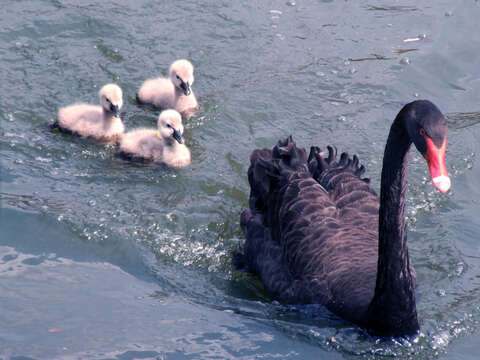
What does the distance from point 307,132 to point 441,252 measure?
176cm

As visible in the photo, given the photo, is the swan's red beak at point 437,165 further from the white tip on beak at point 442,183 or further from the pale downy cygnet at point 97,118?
the pale downy cygnet at point 97,118

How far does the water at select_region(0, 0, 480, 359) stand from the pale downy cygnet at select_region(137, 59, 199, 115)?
0.17 metres

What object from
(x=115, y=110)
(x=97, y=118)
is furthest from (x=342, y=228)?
(x=97, y=118)

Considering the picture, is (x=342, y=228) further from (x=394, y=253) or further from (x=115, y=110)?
(x=115, y=110)

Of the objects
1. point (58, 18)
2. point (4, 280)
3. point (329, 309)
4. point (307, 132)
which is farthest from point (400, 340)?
point (58, 18)

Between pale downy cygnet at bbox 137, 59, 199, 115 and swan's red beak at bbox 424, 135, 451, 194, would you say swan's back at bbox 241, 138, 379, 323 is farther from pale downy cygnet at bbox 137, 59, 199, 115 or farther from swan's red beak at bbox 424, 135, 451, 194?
pale downy cygnet at bbox 137, 59, 199, 115

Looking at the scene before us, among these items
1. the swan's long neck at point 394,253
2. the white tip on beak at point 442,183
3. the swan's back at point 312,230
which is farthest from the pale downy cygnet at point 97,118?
the white tip on beak at point 442,183

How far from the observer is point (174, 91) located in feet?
19.7

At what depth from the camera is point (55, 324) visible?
146 inches

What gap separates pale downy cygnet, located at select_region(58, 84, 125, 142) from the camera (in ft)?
18.2

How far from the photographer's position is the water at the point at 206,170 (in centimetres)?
374

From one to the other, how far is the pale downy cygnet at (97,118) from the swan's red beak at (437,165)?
307 centimetres

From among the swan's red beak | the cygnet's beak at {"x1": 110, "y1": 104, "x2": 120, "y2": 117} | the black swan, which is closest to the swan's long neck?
the black swan

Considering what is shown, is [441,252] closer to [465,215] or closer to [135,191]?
[465,215]
